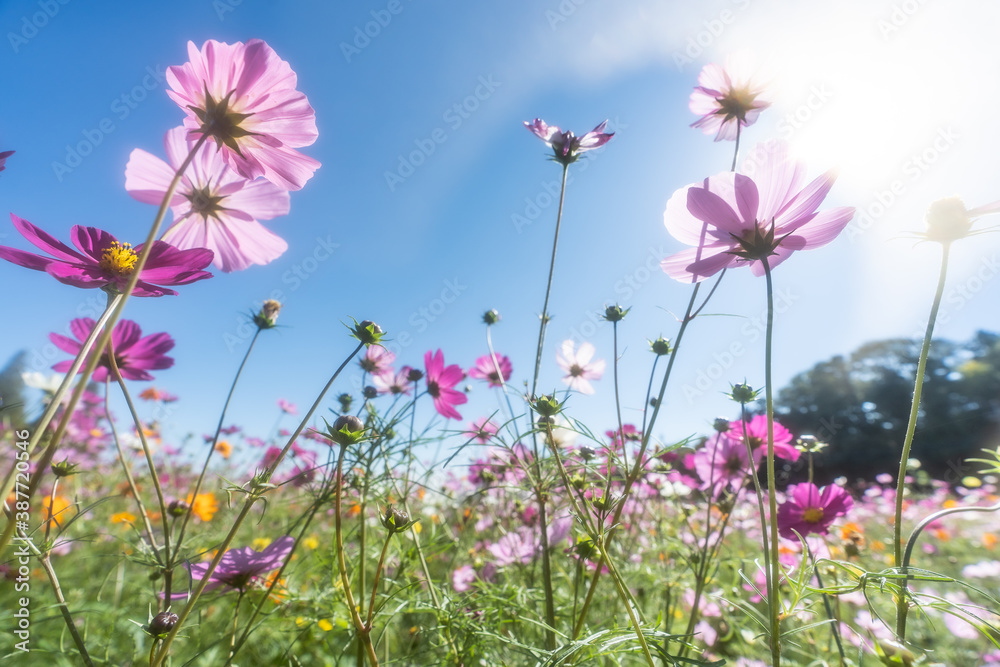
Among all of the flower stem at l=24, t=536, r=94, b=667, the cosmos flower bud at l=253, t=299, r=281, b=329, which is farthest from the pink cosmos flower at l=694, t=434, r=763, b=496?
the flower stem at l=24, t=536, r=94, b=667

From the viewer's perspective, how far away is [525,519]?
163 cm

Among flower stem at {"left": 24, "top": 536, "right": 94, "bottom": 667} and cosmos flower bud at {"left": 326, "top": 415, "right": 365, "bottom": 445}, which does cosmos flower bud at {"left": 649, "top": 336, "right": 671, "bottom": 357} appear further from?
flower stem at {"left": 24, "top": 536, "right": 94, "bottom": 667}

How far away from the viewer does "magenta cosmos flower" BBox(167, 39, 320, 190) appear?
0.51 metres

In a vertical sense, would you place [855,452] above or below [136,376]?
above

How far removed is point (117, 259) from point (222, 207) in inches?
8.8

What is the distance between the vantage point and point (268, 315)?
90 cm

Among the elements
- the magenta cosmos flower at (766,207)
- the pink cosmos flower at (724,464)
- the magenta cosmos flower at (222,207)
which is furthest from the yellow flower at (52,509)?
the pink cosmos flower at (724,464)

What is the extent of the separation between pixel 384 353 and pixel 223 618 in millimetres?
966

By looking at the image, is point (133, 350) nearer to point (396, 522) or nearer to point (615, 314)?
point (396, 522)

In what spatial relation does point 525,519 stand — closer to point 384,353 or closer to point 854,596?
point 384,353

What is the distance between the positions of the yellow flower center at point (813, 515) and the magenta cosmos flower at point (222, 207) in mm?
1091

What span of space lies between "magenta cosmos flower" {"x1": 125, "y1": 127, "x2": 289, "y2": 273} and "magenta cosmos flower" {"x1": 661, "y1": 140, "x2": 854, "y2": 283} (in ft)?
2.05

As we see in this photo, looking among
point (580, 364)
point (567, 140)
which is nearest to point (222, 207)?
point (567, 140)

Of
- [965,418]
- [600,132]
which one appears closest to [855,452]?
[965,418]
